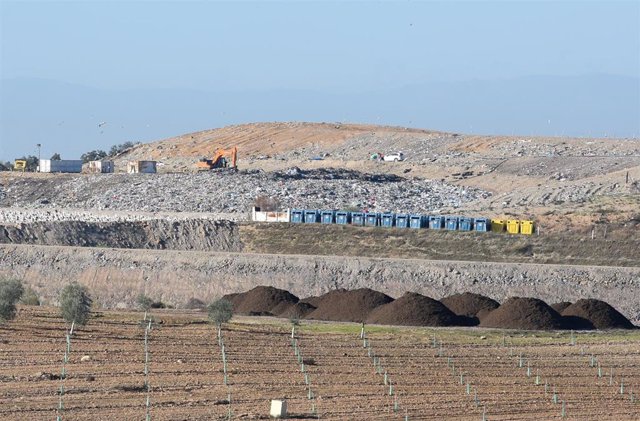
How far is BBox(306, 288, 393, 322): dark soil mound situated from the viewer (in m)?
50.7

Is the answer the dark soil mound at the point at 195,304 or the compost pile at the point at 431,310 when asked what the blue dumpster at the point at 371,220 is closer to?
the dark soil mound at the point at 195,304

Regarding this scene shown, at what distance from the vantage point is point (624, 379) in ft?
121

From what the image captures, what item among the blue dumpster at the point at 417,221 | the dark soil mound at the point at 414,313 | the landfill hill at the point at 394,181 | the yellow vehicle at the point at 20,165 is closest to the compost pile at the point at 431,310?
the dark soil mound at the point at 414,313

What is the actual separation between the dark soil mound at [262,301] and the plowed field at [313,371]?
520 cm

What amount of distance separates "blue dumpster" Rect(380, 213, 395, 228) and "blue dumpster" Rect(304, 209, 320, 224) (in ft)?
11.0

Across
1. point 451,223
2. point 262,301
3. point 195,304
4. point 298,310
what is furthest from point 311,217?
point 298,310

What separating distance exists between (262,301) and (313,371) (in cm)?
1860

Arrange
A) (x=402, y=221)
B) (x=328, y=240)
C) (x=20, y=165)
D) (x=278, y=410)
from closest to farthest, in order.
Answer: (x=278, y=410) → (x=328, y=240) → (x=402, y=221) → (x=20, y=165)

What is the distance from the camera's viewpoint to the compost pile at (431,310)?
48594 millimetres

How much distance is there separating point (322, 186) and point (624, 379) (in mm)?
57684

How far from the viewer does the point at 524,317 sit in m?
48.7

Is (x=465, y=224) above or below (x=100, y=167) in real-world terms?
below

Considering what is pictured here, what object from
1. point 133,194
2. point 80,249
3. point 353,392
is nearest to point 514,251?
point 80,249

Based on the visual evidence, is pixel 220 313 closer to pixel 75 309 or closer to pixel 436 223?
pixel 75 309
